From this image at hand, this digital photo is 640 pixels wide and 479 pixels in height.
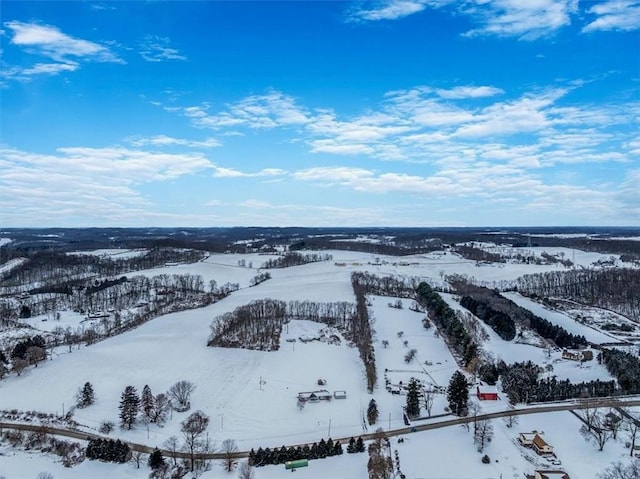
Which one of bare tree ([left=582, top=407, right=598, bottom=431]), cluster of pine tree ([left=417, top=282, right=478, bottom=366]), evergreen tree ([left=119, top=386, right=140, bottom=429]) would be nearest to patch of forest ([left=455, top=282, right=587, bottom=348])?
cluster of pine tree ([left=417, top=282, right=478, bottom=366])

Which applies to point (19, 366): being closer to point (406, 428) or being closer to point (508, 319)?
point (406, 428)

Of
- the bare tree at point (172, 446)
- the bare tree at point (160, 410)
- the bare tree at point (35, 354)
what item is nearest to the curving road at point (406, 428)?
the bare tree at point (172, 446)

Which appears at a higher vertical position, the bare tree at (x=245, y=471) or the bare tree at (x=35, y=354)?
the bare tree at (x=35, y=354)

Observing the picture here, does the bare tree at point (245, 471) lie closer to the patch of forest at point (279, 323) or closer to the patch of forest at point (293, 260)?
the patch of forest at point (279, 323)

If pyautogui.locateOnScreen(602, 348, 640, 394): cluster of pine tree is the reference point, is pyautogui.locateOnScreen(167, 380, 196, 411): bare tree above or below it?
below

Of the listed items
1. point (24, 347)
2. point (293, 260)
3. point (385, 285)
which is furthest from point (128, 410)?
point (293, 260)

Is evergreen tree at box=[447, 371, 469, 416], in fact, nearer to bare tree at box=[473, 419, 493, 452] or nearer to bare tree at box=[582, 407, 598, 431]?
bare tree at box=[473, 419, 493, 452]
